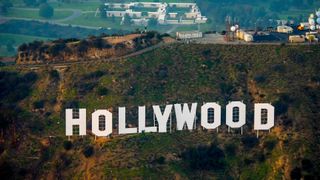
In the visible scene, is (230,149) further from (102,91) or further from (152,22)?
(152,22)

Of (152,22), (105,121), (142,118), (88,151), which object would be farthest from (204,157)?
(152,22)

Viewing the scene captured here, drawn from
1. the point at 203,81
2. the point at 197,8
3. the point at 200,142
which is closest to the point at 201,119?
the point at 200,142

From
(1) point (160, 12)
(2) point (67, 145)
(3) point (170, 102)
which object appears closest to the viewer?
(2) point (67, 145)

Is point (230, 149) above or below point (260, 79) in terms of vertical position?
below

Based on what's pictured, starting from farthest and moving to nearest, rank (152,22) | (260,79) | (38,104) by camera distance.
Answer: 1. (152,22)
2. (260,79)
3. (38,104)

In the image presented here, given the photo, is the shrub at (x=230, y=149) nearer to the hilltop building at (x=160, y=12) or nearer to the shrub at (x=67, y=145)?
the shrub at (x=67, y=145)

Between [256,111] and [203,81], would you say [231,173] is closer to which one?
[256,111]

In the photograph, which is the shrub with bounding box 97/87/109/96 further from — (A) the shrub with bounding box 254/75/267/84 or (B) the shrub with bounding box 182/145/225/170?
(A) the shrub with bounding box 254/75/267/84

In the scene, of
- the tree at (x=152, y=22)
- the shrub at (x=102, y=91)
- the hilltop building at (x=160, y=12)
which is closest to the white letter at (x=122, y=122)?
the shrub at (x=102, y=91)
